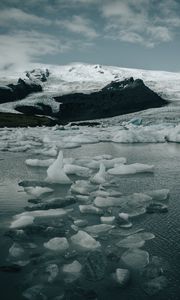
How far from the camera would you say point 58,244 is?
4020 mm

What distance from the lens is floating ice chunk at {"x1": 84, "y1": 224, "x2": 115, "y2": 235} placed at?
4469 millimetres

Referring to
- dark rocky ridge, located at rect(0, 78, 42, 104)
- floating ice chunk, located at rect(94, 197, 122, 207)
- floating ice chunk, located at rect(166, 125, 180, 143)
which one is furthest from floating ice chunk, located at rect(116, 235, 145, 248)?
dark rocky ridge, located at rect(0, 78, 42, 104)

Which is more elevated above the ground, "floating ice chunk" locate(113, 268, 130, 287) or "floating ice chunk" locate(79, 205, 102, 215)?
"floating ice chunk" locate(79, 205, 102, 215)

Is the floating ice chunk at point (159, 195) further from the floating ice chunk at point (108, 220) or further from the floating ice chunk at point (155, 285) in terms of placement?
the floating ice chunk at point (155, 285)

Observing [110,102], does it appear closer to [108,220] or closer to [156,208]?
[156,208]

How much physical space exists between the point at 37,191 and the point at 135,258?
116 inches

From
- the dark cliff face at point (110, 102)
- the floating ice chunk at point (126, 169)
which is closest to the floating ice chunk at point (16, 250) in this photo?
the floating ice chunk at point (126, 169)

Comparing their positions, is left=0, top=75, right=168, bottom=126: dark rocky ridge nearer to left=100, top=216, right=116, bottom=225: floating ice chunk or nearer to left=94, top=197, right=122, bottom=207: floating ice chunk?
left=94, top=197, right=122, bottom=207: floating ice chunk

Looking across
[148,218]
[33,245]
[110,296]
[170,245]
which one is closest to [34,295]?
[110,296]

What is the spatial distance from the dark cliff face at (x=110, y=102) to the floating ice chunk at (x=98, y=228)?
5377cm

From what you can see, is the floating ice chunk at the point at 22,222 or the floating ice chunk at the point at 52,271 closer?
the floating ice chunk at the point at 52,271

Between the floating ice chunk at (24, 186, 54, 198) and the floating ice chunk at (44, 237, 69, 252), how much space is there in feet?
7.05

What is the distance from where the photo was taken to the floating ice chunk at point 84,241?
4.01 m

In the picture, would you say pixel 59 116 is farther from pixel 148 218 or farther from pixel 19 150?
pixel 148 218
